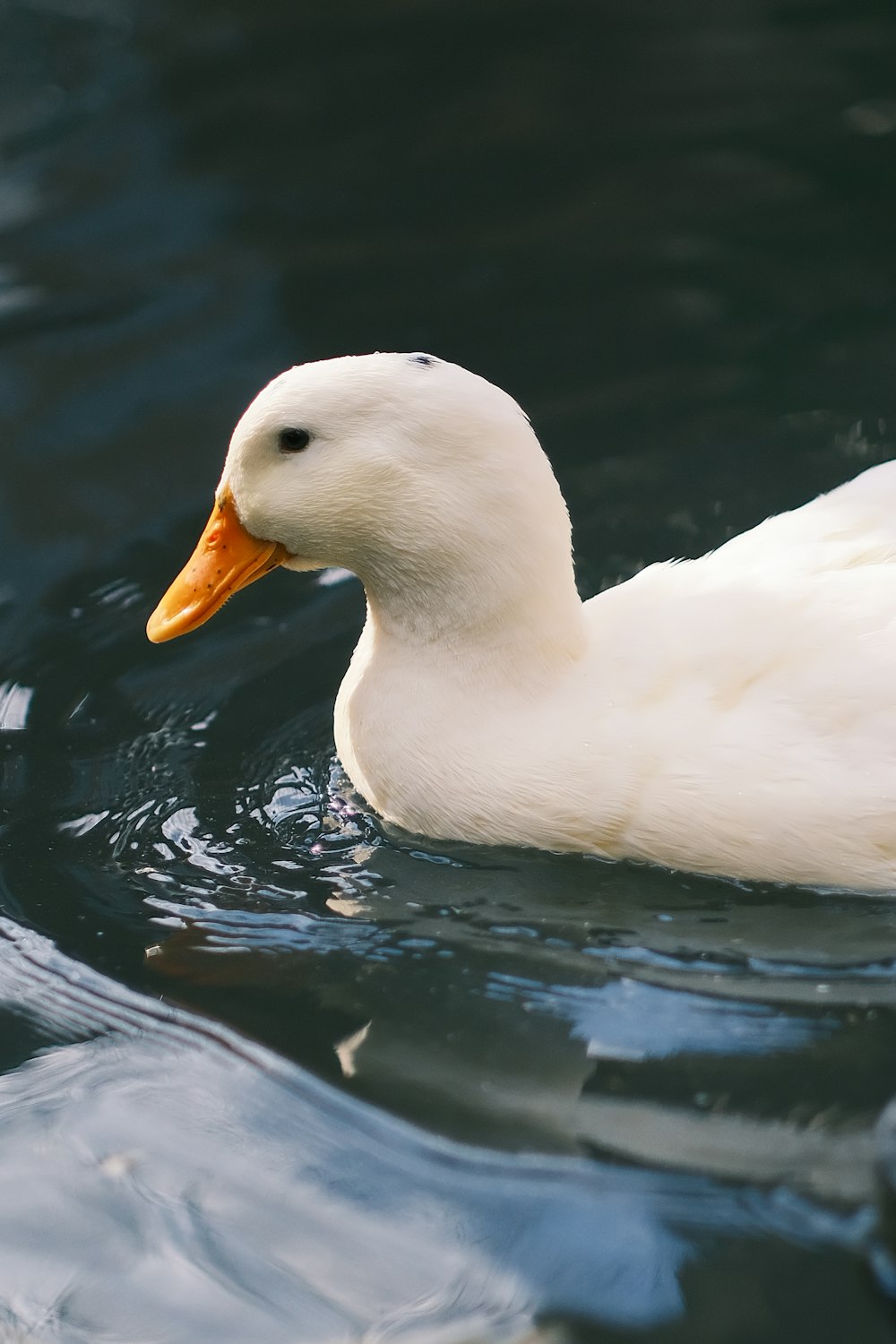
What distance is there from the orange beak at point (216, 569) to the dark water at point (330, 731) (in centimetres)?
52

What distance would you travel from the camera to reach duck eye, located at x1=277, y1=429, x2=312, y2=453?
3490 millimetres

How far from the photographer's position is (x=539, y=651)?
359cm

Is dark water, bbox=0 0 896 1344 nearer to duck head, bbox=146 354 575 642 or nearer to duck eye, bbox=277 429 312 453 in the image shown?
duck head, bbox=146 354 575 642

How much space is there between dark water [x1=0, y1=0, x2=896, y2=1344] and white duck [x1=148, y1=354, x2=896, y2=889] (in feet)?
0.59

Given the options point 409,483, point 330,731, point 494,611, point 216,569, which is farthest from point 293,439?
point 330,731

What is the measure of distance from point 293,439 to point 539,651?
68 centimetres

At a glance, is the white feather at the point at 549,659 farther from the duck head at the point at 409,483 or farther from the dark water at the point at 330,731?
the dark water at the point at 330,731

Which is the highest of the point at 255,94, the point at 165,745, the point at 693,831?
the point at 255,94

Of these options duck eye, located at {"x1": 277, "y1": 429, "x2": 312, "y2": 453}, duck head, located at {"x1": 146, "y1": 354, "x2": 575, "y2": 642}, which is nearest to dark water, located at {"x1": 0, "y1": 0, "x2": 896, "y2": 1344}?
duck head, located at {"x1": 146, "y1": 354, "x2": 575, "y2": 642}

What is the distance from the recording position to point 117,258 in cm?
639

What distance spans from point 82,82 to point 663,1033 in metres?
5.10

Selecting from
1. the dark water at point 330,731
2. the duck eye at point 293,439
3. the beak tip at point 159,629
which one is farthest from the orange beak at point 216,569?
the dark water at point 330,731

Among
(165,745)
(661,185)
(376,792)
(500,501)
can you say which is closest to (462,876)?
(376,792)

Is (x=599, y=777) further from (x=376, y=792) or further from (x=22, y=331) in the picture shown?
(x=22, y=331)
